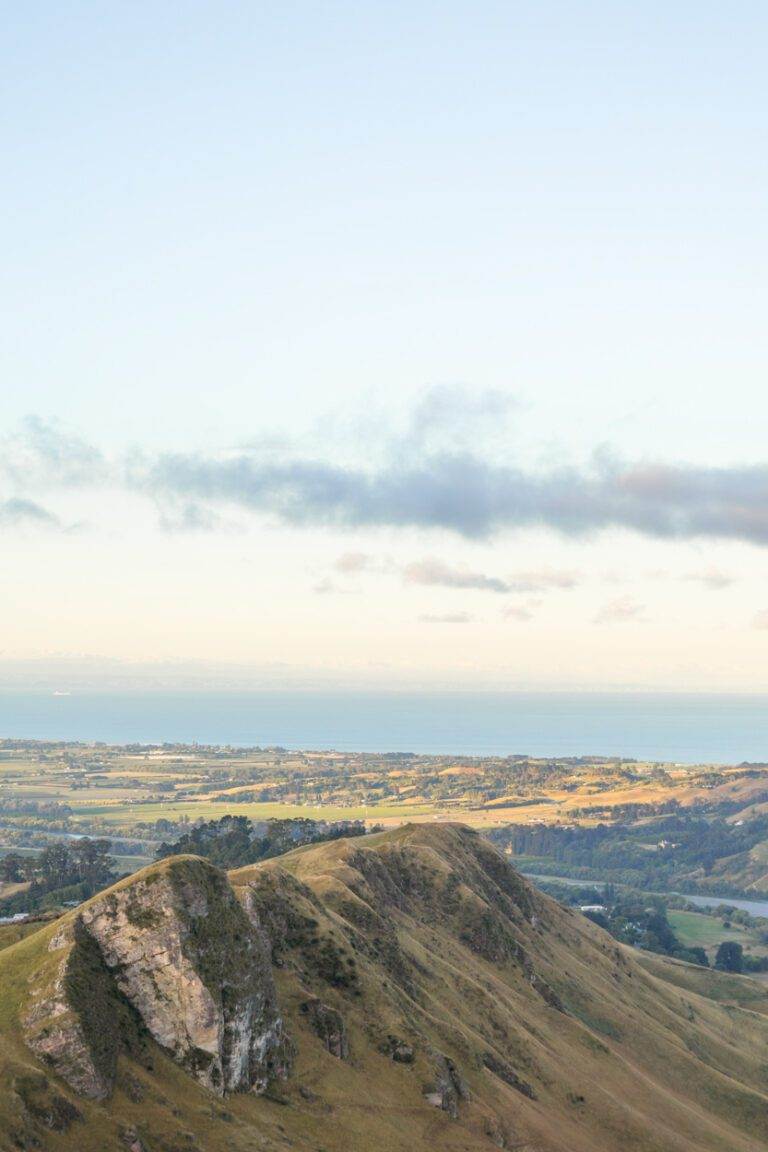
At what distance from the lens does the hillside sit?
251 feet

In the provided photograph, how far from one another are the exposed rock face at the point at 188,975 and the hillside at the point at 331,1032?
0.51ft

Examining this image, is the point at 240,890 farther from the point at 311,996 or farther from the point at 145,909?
the point at 145,909

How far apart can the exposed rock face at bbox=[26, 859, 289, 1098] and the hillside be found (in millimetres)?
154

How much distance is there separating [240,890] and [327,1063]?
1752 centimetres

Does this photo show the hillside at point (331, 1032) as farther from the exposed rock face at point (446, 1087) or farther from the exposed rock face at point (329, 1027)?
the exposed rock face at point (446, 1087)

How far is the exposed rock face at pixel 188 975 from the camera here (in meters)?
83.5

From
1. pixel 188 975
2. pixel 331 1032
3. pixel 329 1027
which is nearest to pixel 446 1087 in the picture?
pixel 331 1032

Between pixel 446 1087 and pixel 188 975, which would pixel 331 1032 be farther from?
pixel 188 975

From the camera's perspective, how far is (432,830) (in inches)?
6654

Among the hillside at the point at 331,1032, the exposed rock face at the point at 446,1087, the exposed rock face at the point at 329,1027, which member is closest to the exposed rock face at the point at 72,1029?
the hillside at the point at 331,1032

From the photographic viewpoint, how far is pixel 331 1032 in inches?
3826

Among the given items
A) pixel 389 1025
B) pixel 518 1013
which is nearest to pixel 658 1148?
pixel 518 1013

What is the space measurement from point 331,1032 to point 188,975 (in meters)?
17.8

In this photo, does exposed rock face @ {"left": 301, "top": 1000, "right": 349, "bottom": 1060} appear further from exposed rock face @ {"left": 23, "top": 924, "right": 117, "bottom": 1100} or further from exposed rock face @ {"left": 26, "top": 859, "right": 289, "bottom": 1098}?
exposed rock face @ {"left": 23, "top": 924, "right": 117, "bottom": 1100}
